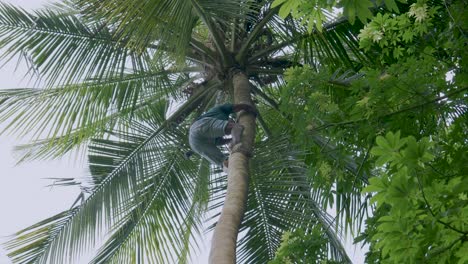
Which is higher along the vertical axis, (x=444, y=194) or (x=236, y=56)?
(x=236, y=56)

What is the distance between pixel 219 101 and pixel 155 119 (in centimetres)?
78

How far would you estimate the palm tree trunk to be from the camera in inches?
204

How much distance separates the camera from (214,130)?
7.39m

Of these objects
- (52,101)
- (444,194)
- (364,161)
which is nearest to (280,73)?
(52,101)

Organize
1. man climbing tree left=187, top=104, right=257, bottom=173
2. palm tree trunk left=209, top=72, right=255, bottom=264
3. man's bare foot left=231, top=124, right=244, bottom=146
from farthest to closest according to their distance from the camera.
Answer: man climbing tree left=187, top=104, right=257, bottom=173
man's bare foot left=231, top=124, right=244, bottom=146
palm tree trunk left=209, top=72, right=255, bottom=264

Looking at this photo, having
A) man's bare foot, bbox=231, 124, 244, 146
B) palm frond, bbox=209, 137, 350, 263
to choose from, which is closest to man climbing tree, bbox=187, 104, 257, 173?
man's bare foot, bbox=231, 124, 244, 146

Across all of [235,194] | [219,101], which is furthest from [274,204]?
[235,194]

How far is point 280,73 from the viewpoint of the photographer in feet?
27.2

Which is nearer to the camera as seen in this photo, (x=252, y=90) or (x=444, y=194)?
(x=444, y=194)

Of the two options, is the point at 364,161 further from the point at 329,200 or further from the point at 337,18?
the point at 337,18

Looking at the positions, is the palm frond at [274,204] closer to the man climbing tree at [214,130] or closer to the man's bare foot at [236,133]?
the man climbing tree at [214,130]

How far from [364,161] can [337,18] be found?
2.47 metres

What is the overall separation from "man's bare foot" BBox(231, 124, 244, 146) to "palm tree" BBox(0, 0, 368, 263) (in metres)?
0.24

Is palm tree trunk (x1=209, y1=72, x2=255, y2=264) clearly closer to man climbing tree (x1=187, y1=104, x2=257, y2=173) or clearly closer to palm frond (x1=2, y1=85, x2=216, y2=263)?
man climbing tree (x1=187, y1=104, x2=257, y2=173)
